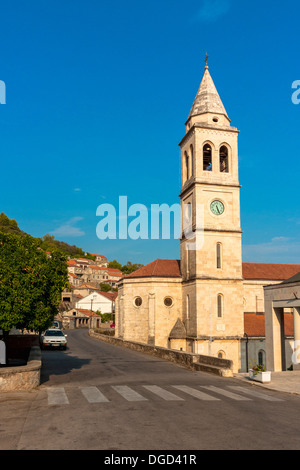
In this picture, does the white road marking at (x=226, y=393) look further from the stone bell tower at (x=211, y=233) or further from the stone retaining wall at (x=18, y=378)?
the stone bell tower at (x=211, y=233)

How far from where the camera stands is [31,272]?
15.4 metres

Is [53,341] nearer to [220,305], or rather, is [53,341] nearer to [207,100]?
[220,305]

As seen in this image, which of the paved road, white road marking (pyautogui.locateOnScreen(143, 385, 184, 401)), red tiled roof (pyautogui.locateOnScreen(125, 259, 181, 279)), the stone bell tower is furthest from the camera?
red tiled roof (pyautogui.locateOnScreen(125, 259, 181, 279))

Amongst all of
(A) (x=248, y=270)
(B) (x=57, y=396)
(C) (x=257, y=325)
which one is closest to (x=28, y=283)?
(B) (x=57, y=396)

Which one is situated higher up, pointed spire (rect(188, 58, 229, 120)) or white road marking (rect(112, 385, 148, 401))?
pointed spire (rect(188, 58, 229, 120))

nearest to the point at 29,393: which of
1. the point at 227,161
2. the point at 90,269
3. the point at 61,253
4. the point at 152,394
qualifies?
the point at 152,394

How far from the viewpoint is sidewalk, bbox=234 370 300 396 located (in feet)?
52.7

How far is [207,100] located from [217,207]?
1251cm

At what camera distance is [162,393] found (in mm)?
14031

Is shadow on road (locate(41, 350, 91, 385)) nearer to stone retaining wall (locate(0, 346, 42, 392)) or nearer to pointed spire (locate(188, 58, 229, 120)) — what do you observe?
stone retaining wall (locate(0, 346, 42, 392))

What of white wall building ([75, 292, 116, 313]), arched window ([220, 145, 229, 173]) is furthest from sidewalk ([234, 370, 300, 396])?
white wall building ([75, 292, 116, 313])

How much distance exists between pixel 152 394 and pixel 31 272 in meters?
6.19

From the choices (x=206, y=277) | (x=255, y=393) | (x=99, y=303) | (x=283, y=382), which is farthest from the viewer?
(x=99, y=303)

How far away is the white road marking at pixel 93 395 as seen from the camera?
12.6 m
